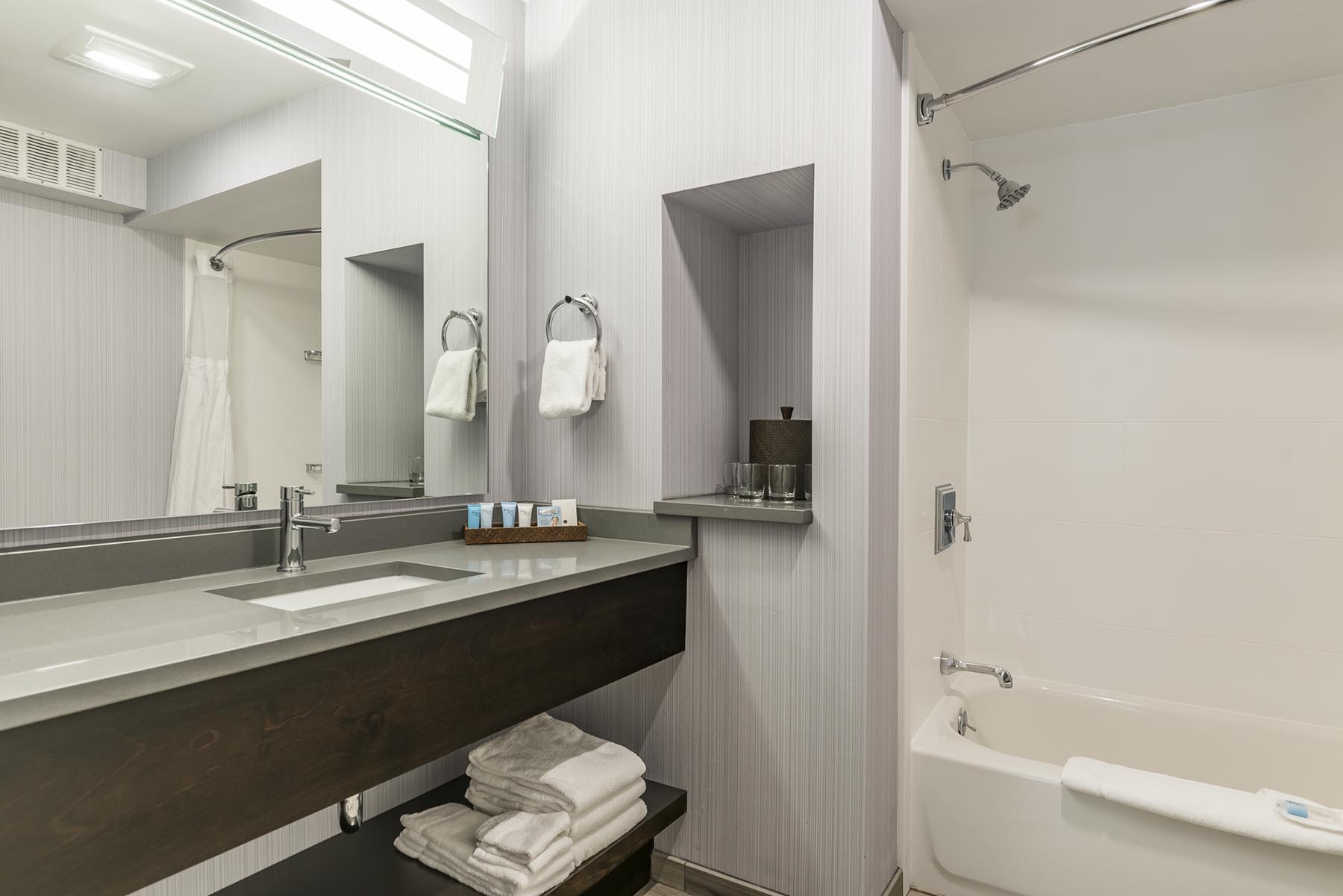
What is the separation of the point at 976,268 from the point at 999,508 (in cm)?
81

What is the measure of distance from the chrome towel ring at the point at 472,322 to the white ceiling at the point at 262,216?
0.36 meters

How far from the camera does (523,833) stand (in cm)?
151

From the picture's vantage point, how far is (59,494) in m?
1.32

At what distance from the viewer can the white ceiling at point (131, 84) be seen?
1.26 m

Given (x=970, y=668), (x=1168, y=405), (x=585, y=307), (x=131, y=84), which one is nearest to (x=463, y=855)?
(x=585, y=307)

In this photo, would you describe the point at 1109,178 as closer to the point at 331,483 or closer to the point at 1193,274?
the point at 1193,274

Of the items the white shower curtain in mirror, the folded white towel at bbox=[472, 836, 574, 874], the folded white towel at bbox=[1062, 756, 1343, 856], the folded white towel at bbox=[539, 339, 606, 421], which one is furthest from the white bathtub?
the white shower curtain in mirror

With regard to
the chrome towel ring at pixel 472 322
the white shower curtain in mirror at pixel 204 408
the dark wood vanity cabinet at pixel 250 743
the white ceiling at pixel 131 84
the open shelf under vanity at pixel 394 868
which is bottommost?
the open shelf under vanity at pixel 394 868

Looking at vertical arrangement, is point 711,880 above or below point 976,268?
below

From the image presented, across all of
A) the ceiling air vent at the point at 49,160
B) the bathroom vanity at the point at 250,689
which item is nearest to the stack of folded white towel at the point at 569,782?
the bathroom vanity at the point at 250,689

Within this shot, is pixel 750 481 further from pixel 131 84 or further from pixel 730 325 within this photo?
pixel 131 84

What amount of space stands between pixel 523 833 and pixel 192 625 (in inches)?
29.7

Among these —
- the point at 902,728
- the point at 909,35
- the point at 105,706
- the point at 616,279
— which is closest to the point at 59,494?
the point at 105,706

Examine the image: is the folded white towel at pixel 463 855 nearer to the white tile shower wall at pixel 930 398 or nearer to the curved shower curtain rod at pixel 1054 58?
the white tile shower wall at pixel 930 398
